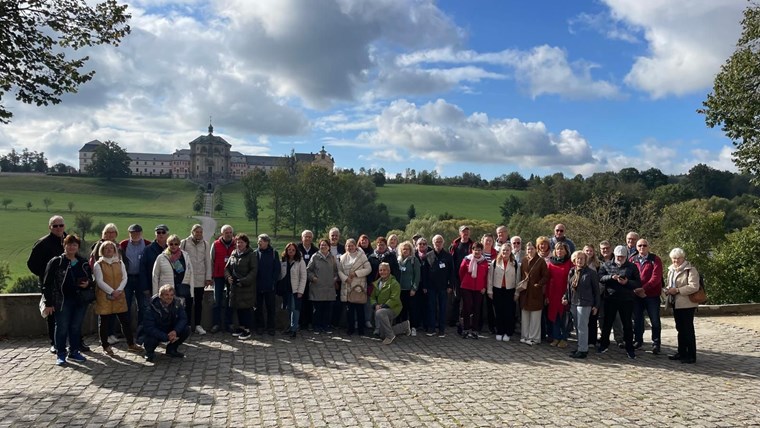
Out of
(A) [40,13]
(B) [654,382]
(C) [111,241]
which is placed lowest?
(B) [654,382]

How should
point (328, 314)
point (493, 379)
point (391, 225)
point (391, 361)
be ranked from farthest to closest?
Answer: point (391, 225), point (328, 314), point (391, 361), point (493, 379)

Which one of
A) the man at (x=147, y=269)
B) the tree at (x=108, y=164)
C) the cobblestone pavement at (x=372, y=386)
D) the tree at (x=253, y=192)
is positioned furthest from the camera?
the tree at (x=108, y=164)

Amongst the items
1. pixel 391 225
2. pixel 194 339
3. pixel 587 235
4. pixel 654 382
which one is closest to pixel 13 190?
pixel 391 225

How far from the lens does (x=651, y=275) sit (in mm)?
8820

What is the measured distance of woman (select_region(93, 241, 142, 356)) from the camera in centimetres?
789

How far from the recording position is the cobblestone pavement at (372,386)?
18.4 ft

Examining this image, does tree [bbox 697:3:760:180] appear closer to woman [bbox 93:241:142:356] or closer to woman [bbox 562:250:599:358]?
woman [bbox 562:250:599:358]

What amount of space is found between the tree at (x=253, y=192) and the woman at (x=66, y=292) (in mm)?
63411

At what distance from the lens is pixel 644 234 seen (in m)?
38.8

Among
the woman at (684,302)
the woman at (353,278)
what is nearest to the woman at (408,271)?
the woman at (353,278)

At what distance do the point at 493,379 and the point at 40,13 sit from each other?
33.4 ft

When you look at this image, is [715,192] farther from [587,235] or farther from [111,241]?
[111,241]

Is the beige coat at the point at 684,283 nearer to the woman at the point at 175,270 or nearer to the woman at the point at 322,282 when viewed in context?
the woman at the point at 322,282

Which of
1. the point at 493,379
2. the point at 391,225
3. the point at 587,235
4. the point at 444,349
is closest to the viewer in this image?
the point at 493,379
